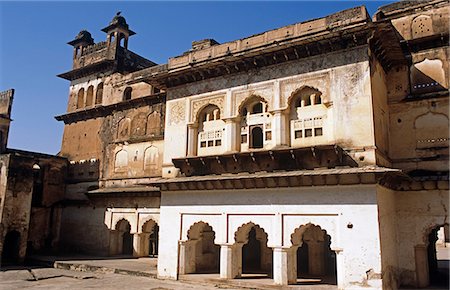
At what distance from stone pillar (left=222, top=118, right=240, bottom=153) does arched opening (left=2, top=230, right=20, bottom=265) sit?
1102cm

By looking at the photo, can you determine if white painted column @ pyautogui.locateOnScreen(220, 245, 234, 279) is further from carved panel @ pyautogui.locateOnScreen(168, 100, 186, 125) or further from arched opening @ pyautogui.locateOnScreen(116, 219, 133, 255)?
arched opening @ pyautogui.locateOnScreen(116, 219, 133, 255)

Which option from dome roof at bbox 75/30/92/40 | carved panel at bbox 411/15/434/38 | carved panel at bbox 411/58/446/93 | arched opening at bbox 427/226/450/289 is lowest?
arched opening at bbox 427/226/450/289

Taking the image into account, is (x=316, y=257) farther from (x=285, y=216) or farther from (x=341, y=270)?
(x=341, y=270)

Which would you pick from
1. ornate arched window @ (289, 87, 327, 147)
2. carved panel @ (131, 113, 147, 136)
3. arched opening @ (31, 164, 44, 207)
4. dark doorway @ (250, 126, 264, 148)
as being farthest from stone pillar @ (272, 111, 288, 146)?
arched opening @ (31, 164, 44, 207)

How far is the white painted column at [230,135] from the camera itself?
1213cm

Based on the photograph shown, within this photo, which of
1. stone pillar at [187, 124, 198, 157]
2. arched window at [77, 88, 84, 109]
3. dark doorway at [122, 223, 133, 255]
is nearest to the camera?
stone pillar at [187, 124, 198, 157]

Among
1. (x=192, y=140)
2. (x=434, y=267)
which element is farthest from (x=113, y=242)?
(x=434, y=267)

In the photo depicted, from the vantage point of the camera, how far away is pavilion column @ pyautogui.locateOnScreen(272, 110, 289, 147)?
11250 millimetres

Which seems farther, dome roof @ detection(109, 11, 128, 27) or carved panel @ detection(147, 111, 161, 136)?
dome roof @ detection(109, 11, 128, 27)

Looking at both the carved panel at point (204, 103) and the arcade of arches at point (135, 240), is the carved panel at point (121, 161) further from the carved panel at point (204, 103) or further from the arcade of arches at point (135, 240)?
the carved panel at point (204, 103)

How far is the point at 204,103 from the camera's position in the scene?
42.7 feet

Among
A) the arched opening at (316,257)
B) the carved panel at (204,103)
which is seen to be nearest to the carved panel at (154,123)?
the carved panel at (204,103)

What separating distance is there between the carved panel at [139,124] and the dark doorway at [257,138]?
7663mm

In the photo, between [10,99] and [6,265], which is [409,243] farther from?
[10,99]
